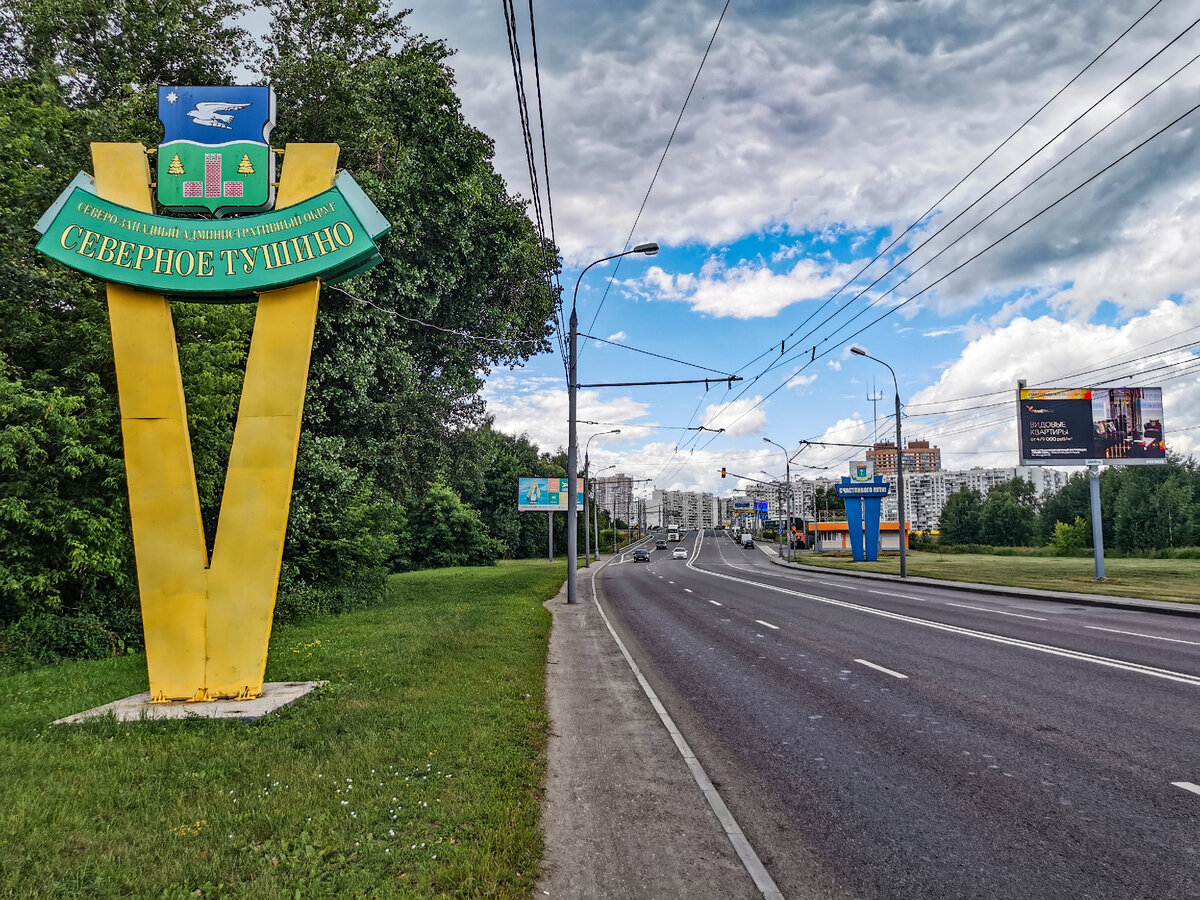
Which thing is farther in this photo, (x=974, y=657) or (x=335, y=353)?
(x=335, y=353)

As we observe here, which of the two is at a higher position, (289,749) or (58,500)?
(58,500)

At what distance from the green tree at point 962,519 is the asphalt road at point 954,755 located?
118 m

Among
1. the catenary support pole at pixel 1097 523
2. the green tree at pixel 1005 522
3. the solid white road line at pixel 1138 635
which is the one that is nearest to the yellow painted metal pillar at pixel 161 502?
the solid white road line at pixel 1138 635

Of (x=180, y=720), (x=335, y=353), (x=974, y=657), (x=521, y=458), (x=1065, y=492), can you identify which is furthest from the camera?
(x=1065, y=492)

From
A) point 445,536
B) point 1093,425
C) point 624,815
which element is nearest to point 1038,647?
point 624,815

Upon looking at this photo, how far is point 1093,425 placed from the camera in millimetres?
31109

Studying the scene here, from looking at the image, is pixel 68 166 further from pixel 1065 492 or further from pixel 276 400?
pixel 1065 492

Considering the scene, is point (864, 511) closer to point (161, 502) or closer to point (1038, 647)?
point (1038, 647)

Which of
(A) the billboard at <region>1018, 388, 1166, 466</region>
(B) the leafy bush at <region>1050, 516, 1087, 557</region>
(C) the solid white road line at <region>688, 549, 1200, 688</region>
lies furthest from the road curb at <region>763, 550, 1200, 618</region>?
(B) the leafy bush at <region>1050, 516, 1087, 557</region>

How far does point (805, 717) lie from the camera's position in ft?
24.7

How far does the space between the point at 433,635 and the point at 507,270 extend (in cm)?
1300

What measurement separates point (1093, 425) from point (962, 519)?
101 m

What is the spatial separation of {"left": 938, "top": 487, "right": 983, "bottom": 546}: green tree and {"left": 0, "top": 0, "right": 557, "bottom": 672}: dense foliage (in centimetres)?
11459

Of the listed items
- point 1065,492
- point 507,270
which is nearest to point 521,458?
point 507,270
